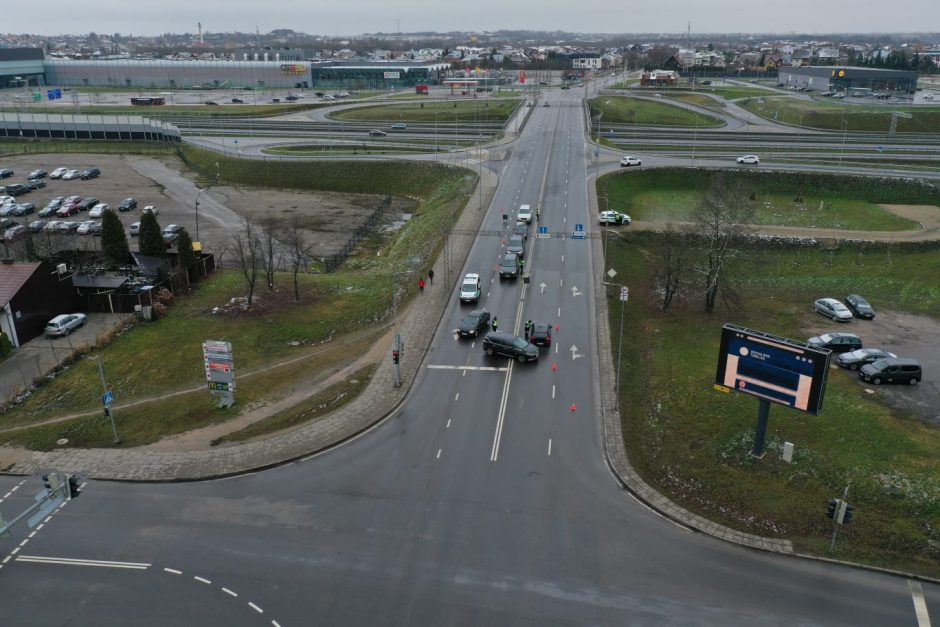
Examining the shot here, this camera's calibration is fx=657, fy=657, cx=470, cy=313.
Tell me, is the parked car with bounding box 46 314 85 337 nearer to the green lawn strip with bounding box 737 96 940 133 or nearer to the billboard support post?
the billboard support post

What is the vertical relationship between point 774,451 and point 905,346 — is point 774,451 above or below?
below

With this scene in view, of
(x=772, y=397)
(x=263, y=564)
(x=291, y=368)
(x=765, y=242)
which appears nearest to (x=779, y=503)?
(x=772, y=397)

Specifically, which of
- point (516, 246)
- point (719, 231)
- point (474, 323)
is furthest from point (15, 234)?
point (719, 231)

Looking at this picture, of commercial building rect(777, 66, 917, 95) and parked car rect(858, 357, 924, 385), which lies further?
commercial building rect(777, 66, 917, 95)

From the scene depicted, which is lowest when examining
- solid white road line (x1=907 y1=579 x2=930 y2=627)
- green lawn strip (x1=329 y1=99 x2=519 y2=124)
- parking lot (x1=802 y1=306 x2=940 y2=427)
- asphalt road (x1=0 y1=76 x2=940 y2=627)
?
asphalt road (x1=0 y1=76 x2=940 y2=627)

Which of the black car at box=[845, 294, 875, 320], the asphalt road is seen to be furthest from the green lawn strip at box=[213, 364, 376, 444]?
the black car at box=[845, 294, 875, 320]

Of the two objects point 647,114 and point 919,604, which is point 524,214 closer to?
point 919,604

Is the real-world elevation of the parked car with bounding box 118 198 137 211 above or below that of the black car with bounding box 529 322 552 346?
above
